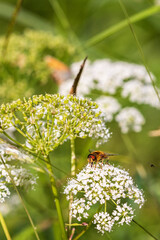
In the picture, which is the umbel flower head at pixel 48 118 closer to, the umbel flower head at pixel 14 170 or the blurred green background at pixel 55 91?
the umbel flower head at pixel 14 170

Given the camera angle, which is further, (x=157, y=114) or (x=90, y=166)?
(x=157, y=114)

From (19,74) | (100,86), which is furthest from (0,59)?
(100,86)

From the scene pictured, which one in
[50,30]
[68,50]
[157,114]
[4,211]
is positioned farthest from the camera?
[50,30]

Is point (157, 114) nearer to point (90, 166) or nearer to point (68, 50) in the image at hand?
point (68, 50)

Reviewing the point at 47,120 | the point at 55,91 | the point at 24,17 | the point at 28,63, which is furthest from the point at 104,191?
the point at 24,17

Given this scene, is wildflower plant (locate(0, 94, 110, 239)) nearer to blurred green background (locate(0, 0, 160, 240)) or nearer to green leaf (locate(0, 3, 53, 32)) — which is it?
blurred green background (locate(0, 0, 160, 240))

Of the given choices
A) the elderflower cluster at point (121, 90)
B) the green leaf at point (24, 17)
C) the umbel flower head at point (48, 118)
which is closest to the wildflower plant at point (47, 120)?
the umbel flower head at point (48, 118)

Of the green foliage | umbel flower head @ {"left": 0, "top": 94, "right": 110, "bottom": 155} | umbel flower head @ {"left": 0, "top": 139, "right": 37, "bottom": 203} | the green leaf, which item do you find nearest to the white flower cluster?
umbel flower head @ {"left": 0, "top": 139, "right": 37, "bottom": 203}
